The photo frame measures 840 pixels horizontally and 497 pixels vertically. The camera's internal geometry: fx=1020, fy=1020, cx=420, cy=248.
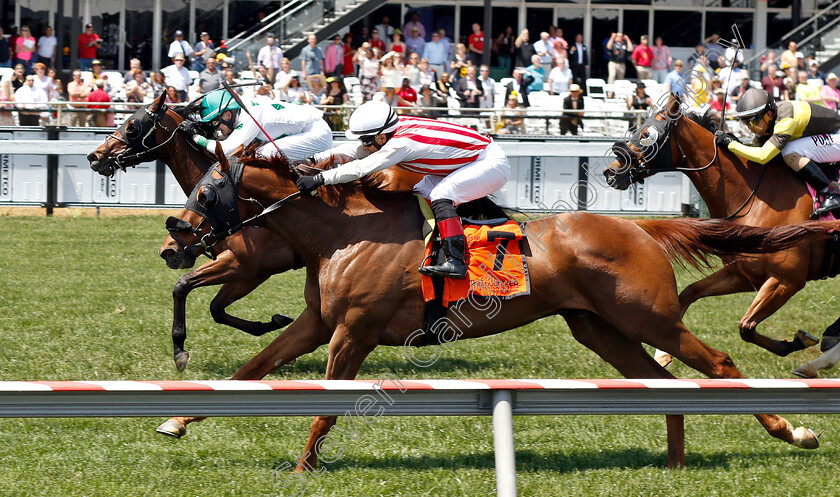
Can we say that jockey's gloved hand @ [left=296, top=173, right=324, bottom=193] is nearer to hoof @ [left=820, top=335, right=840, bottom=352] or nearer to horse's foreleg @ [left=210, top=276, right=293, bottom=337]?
horse's foreleg @ [left=210, top=276, right=293, bottom=337]

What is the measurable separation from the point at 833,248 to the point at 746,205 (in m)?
0.66

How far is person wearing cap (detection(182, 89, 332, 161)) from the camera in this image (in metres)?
7.61

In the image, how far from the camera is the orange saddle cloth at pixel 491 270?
525cm

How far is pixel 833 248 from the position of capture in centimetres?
713

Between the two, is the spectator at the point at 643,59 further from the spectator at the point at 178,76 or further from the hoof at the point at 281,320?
the hoof at the point at 281,320

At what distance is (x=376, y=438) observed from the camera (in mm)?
5820

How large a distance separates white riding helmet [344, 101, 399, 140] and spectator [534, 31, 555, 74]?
13.9 metres

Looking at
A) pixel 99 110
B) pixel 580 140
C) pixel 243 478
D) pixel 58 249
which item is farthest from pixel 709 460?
pixel 99 110

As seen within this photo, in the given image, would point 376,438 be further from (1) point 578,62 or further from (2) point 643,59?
(2) point 643,59

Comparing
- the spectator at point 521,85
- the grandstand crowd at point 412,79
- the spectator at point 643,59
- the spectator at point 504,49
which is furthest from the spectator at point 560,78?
the spectator at point 504,49

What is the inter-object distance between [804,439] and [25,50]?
16.6 m

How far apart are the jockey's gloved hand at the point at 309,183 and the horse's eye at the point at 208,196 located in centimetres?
45

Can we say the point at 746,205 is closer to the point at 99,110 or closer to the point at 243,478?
the point at 243,478

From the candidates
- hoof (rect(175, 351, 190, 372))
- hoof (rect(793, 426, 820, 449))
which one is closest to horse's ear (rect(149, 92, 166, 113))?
hoof (rect(175, 351, 190, 372))
